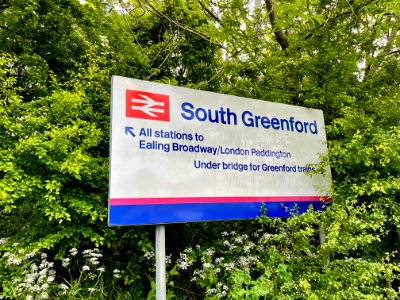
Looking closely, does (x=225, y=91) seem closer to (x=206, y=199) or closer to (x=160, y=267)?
(x=206, y=199)

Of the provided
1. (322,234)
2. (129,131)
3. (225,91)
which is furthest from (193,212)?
(225,91)

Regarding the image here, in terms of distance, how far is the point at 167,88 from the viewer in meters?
3.24

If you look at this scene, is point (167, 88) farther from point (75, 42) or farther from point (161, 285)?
point (75, 42)

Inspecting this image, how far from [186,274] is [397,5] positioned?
3.74 m

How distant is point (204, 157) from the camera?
3.26 metres

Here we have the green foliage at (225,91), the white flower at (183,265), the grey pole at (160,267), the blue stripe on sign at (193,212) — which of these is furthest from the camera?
the white flower at (183,265)

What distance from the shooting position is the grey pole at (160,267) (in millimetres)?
2797

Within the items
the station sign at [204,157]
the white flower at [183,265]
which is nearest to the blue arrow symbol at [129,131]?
the station sign at [204,157]

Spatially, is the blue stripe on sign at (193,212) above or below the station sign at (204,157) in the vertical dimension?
below

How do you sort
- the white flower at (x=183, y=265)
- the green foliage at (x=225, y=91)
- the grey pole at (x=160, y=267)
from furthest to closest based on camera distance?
the white flower at (x=183, y=265)
the green foliage at (x=225, y=91)
the grey pole at (x=160, y=267)

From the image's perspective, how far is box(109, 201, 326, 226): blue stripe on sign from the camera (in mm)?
2688

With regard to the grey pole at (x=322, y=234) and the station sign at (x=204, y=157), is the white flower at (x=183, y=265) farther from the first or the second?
the grey pole at (x=322, y=234)

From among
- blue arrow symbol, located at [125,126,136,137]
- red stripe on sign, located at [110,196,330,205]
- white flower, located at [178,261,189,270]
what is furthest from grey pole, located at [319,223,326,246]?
blue arrow symbol, located at [125,126,136,137]

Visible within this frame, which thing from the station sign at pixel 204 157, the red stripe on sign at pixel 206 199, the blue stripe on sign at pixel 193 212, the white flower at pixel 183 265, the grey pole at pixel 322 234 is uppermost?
A: the station sign at pixel 204 157
